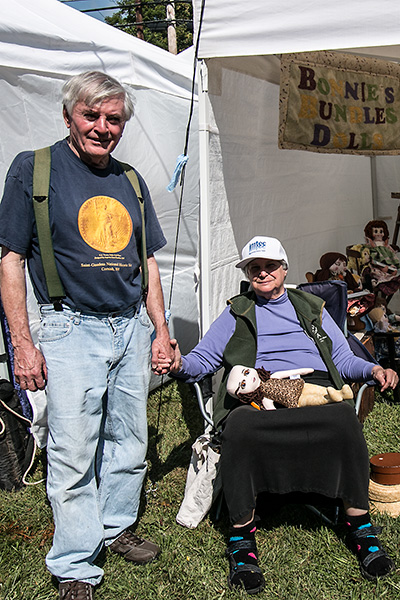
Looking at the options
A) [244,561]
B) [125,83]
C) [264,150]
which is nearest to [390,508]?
[244,561]

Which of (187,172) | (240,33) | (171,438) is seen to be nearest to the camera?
(240,33)

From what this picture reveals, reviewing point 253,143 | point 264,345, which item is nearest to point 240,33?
point 253,143

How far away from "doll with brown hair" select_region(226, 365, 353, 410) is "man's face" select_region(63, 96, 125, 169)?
115 cm

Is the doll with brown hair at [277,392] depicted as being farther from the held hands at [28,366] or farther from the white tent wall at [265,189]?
the held hands at [28,366]

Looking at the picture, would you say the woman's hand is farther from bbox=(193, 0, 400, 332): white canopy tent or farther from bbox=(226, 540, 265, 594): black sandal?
bbox=(226, 540, 265, 594): black sandal

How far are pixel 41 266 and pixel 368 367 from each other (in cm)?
153

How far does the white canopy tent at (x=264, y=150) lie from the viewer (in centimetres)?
268

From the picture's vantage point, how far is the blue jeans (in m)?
2.10

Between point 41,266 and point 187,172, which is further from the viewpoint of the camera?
point 187,172

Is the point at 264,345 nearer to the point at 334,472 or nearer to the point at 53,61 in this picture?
the point at 334,472

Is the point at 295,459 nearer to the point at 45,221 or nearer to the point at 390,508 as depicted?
the point at 390,508

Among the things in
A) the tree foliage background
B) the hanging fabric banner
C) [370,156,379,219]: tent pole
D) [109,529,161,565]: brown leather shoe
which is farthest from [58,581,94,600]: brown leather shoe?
the tree foliage background

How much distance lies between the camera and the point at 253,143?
399 centimetres

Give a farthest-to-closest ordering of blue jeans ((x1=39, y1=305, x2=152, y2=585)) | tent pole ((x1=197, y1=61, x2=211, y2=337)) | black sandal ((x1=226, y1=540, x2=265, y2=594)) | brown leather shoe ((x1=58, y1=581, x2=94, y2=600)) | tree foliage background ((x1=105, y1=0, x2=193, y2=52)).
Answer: tree foliage background ((x1=105, y1=0, x2=193, y2=52)), tent pole ((x1=197, y1=61, x2=211, y2=337)), black sandal ((x1=226, y1=540, x2=265, y2=594)), brown leather shoe ((x1=58, y1=581, x2=94, y2=600)), blue jeans ((x1=39, y1=305, x2=152, y2=585))
